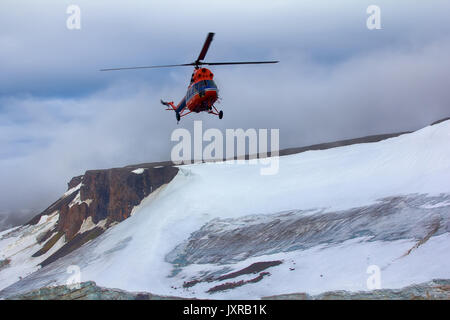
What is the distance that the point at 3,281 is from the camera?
74.7 m

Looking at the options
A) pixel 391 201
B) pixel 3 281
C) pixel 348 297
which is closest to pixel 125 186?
pixel 3 281

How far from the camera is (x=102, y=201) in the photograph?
88250mm

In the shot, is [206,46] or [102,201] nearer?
[206,46]

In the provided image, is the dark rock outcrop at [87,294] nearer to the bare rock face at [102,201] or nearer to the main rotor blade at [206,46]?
the main rotor blade at [206,46]

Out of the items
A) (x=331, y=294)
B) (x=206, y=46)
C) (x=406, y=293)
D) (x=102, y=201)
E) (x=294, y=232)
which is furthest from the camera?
(x=102, y=201)

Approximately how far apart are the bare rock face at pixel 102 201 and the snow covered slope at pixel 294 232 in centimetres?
3643

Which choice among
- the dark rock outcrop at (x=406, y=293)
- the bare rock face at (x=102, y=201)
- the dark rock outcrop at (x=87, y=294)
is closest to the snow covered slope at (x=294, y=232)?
the dark rock outcrop at (x=406, y=293)

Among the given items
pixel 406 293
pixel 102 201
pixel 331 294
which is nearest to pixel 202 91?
pixel 331 294

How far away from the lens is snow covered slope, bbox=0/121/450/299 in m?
21.2

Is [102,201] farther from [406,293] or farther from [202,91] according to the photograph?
[406,293]

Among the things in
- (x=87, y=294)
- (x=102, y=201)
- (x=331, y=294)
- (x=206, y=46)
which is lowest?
(x=102, y=201)

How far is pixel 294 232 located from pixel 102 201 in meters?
68.8

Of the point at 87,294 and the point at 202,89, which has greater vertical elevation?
the point at 202,89
